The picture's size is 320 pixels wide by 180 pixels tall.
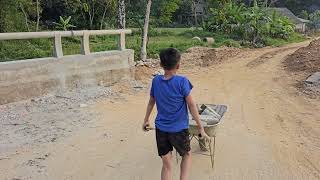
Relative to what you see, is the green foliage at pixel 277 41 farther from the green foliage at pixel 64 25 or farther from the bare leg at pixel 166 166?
the bare leg at pixel 166 166

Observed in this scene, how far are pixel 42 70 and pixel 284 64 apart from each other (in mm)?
10010

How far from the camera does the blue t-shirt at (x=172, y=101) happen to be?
4.32m

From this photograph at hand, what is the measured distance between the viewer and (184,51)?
64.6 ft

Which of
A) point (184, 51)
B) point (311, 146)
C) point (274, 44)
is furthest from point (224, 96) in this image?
point (274, 44)

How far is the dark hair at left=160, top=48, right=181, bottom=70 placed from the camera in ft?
13.8

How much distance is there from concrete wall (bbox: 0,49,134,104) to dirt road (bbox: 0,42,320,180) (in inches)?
45.0

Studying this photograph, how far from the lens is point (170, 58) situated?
13.8 ft

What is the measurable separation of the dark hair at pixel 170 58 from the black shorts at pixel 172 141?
683 millimetres

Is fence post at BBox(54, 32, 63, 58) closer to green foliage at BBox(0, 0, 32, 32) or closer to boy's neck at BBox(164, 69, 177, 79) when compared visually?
boy's neck at BBox(164, 69, 177, 79)

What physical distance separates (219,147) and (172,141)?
235 cm

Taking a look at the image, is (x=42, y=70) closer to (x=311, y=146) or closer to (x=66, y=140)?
(x=66, y=140)

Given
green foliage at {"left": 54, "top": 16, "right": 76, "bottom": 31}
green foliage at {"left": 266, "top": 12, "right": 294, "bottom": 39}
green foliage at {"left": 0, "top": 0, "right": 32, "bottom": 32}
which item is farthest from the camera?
green foliage at {"left": 266, "top": 12, "right": 294, "bottom": 39}

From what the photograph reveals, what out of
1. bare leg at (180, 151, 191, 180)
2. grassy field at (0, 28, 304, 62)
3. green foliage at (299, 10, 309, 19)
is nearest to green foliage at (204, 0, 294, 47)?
grassy field at (0, 28, 304, 62)

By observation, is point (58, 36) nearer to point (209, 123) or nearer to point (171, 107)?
point (209, 123)
